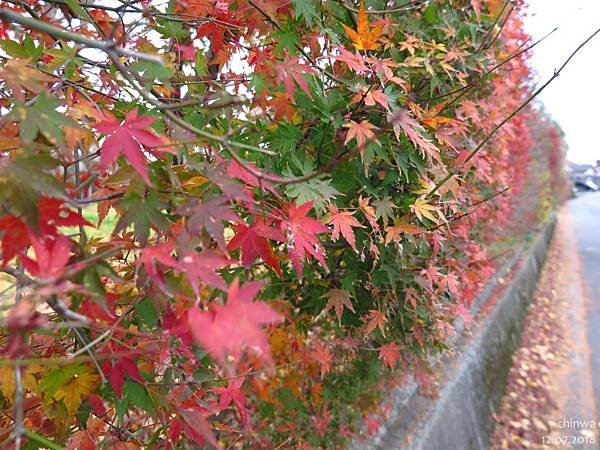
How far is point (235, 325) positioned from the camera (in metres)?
0.68

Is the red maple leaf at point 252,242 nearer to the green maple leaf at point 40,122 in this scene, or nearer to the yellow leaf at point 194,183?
the yellow leaf at point 194,183

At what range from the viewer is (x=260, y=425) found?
2.67m

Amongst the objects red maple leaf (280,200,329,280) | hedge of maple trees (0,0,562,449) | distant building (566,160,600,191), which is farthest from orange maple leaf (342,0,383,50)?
distant building (566,160,600,191)

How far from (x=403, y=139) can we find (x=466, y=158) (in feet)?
0.93

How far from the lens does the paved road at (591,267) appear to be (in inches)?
206

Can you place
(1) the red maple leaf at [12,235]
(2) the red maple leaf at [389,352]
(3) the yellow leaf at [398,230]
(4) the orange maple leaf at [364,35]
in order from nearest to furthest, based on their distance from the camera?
(1) the red maple leaf at [12,235], (4) the orange maple leaf at [364,35], (3) the yellow leaf at [398,230], (2) the red maple leaf at [389,352]

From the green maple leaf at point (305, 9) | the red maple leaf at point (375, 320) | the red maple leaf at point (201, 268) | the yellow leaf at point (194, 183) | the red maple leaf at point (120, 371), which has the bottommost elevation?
the red maple leaf at point (375, 320)

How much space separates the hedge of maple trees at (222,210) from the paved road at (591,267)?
3404 millimetres

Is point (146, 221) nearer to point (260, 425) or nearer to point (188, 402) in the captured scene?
point (188, 402)

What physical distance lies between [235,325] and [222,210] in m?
0.34

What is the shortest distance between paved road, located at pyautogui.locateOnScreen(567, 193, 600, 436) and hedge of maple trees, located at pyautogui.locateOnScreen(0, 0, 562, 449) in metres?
3.40

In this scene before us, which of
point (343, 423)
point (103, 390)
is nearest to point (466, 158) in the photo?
point (103, 390)

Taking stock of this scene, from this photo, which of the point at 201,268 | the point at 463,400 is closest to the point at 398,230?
the point at 201,268

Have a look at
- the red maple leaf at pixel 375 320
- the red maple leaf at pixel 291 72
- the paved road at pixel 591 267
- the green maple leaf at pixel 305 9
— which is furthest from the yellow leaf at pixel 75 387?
the paved road at pixel 591 267
